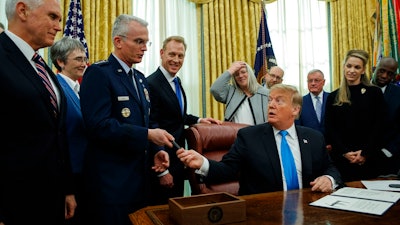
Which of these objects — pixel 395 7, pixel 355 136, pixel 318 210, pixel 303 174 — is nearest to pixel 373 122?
pixel 355 136

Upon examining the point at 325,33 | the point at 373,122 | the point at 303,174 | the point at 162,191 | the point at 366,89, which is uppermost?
the point at 325,33

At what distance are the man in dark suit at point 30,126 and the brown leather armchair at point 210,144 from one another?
101cm

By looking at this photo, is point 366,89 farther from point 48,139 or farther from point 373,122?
point 48,139

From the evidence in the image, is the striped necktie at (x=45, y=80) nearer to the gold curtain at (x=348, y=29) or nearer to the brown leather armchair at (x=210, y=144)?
the brown leather armchair at (x=210, y=144)

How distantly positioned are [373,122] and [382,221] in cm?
187

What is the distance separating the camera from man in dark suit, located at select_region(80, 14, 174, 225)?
1.90 metres

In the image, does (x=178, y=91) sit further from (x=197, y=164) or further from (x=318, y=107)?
A: (x=318, y=107)

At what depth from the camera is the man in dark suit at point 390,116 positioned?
3.01 m

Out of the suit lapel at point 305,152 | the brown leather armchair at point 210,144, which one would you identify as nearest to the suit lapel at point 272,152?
the suit lapel at point 305,152

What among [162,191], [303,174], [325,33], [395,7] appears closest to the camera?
[303,174]

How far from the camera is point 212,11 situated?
16.3 ft

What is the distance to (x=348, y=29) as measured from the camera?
5.65m

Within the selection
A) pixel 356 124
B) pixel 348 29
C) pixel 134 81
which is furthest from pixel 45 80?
pixel 348 29

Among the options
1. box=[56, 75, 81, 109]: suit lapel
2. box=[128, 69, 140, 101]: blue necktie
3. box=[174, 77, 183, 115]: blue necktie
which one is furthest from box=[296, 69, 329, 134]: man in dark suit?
box=[56, 75, 81, 109]: suit lapel
